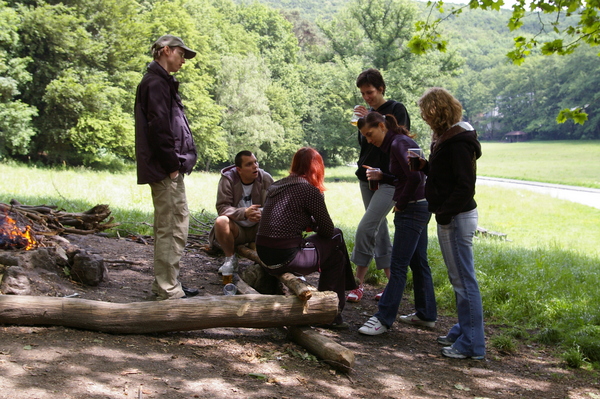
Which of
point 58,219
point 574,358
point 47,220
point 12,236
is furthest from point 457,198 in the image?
point 58,219

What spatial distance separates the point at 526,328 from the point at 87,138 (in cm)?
3086

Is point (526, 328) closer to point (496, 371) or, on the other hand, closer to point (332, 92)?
point (496, 371)

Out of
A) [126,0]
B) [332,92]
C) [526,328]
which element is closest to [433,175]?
[526,328]

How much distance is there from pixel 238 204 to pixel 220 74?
42.7 metres

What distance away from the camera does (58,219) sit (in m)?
7.32

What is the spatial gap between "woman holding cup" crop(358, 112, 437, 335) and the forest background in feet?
23.5

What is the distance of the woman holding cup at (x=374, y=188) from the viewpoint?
17.9 ft

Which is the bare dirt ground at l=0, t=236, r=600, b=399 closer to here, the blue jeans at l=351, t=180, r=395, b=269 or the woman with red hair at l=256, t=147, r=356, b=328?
the woman with red hair at l=256, t=147, r=356, b=328

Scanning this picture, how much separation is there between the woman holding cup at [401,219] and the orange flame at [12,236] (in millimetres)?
3385

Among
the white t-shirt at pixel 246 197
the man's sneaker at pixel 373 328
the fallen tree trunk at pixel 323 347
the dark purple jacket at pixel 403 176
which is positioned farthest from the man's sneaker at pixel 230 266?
the dark purple jacket at pixel 403 176

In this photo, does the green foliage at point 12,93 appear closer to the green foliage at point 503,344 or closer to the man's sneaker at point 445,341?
the man's sneaker at point 445,341

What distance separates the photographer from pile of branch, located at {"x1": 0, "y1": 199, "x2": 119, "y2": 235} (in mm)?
6414

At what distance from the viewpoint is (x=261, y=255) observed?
15.7 feet

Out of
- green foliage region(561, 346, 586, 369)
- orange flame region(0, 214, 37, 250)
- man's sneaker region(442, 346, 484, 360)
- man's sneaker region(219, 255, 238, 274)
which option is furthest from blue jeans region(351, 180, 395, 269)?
orange flame region(0, 214, 37, 250)
